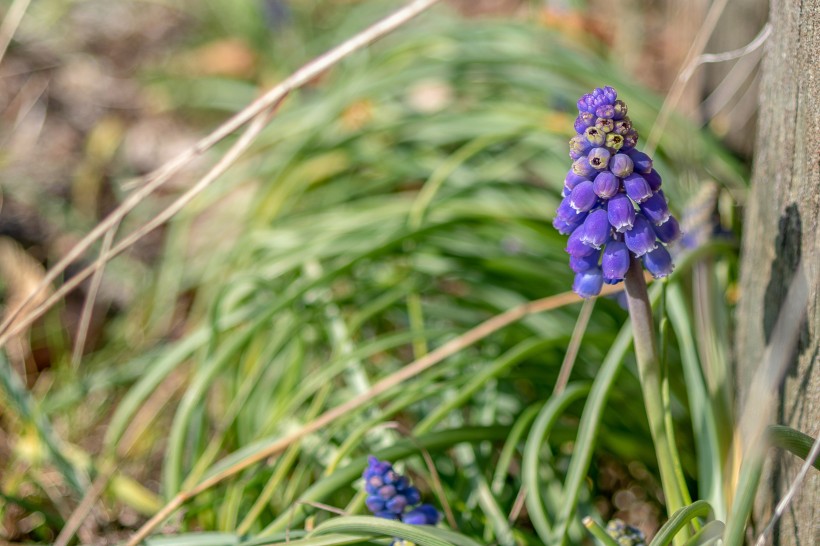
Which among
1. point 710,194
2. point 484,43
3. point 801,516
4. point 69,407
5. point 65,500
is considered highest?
point 484,43

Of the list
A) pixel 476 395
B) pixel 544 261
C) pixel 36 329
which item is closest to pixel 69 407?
pixel 36 329

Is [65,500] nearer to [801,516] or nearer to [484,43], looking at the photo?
[801,516]

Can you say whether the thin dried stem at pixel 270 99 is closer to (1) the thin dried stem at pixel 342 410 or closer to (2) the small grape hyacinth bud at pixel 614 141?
(1) the thin dried stem at pixel 342 410

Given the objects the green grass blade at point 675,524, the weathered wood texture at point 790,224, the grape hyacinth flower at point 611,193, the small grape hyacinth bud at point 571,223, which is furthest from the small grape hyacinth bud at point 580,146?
the green grass blade at point 675,524

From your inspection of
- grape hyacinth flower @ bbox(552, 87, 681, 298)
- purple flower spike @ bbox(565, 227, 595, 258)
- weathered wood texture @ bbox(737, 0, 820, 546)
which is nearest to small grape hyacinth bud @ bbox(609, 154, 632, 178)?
grape hyacinth flower @ bbox(552, 87, 681, 298)

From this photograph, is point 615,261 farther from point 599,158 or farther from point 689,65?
point 689,65

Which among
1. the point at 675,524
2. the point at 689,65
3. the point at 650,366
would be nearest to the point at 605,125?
the point at 650,366
